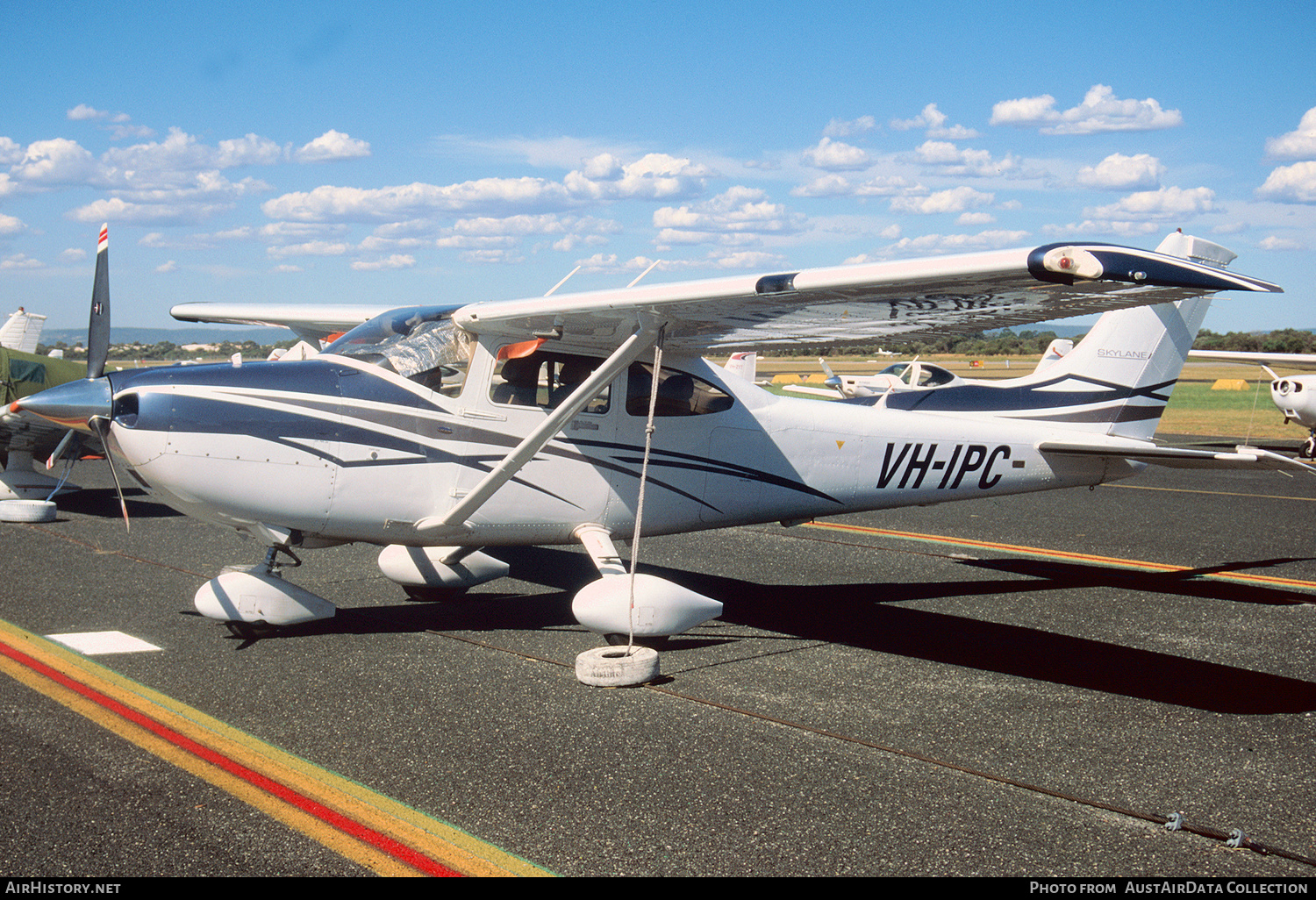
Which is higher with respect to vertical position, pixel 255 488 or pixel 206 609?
pixel 255 488

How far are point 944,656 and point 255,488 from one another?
4.74 m

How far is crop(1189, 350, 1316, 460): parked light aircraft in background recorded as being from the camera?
22.2 meters

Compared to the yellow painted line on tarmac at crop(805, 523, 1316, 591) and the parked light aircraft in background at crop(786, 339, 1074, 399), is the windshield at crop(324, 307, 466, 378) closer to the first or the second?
the yellow painted line on tarmac at crop(805, 523, 1316, 591)

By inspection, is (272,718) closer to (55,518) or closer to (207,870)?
(207,870)

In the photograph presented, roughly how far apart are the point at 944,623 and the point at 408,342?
15.3ft

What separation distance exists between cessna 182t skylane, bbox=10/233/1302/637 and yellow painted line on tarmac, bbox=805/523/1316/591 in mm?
1989

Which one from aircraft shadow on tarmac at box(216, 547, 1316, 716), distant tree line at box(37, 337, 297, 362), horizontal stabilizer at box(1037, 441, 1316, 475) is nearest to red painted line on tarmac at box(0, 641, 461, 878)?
aircraft shadow on tarmac at box(216, 547, 1316, 716)

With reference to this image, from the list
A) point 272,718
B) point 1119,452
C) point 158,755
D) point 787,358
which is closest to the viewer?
point 158,755

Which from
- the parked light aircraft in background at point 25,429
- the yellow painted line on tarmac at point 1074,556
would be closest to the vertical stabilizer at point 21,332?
the parked light aircraft in background at point 25,429

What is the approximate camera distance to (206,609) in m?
6.79

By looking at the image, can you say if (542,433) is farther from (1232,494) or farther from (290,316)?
(1232,494)

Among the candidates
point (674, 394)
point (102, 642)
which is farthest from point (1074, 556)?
point (102, 642)

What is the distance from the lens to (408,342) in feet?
22.6
